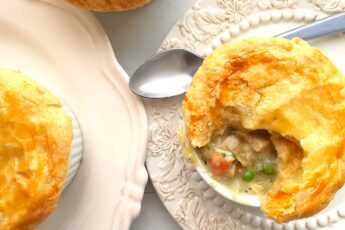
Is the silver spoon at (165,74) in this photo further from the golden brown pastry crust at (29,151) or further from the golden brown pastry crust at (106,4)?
the golden brown pastry crust at (29,151)

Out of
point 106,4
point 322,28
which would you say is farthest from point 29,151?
point 322,28

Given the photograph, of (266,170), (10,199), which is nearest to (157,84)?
(266,170)

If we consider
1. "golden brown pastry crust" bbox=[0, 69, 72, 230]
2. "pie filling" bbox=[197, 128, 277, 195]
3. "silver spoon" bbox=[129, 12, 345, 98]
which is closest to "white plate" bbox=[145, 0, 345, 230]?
"silver spoon" bbox=[129, 12, 345, 98]

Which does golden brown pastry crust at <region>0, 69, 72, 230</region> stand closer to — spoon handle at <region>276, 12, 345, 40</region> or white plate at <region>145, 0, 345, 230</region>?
white plate at <region>145, 0, 345, 230</region>

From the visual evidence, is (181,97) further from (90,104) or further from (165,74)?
(90,104)

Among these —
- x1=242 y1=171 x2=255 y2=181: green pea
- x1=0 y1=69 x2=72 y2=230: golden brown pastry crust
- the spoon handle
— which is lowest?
x1=242 y1=171 x2=255 y2=181: green pea

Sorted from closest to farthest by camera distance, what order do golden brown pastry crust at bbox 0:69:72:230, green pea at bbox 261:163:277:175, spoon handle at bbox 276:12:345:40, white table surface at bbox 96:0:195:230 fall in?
1. golden brown pastry crust at bbox 0:69:72:230
2. green pea at bbox 261:163:277:175
3. spoon handle at bbox 276:12:345:40
4. white table surface at bbox 96:0:195:230
